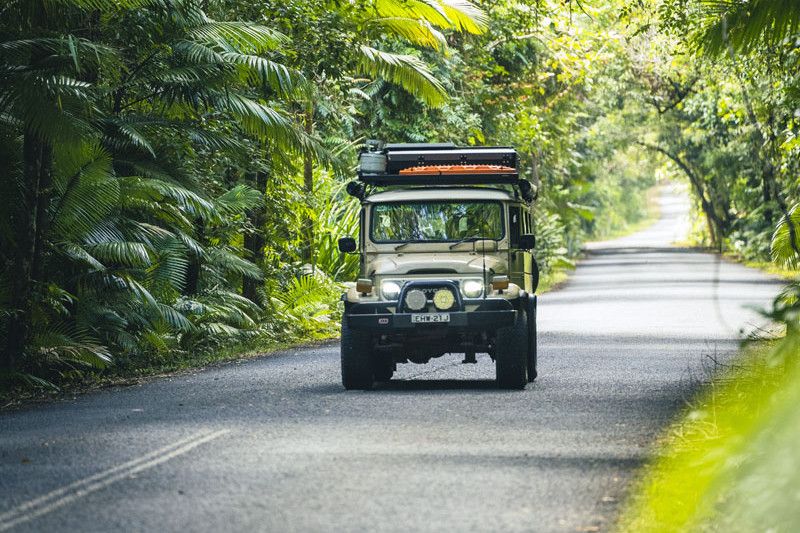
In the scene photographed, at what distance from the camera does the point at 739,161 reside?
51.7 metres

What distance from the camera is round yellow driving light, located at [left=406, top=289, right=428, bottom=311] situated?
1148 centimetres

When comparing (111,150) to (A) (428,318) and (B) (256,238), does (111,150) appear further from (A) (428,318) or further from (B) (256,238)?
(A) (428,318)

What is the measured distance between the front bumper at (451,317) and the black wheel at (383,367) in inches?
49.4

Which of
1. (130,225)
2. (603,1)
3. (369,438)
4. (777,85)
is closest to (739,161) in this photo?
(603,1)

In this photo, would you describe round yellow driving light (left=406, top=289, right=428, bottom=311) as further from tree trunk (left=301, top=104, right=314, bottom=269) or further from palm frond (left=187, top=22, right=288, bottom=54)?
tree trunk (left=301, top=104, right=314, bottom=269)

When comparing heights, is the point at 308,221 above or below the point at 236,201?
below

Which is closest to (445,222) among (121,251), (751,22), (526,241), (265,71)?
(526,241)

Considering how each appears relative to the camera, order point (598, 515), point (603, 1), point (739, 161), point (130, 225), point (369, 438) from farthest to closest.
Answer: point (739, 161) → point (603, 1) → point (130, 225) → point (369, 438) → point (598, 515)

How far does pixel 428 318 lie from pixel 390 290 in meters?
0.62

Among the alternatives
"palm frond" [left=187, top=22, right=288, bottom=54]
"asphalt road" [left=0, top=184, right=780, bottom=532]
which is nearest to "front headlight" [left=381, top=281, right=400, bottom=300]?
"asphalt road" [left=0, top=184, right=780, bottom=532]

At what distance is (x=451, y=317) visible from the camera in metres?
11.4

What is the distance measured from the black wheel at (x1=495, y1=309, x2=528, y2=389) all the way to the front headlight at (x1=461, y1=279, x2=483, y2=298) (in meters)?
0.45

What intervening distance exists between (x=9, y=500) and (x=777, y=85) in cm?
1735

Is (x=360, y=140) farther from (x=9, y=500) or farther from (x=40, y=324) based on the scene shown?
(x=9, y=500)
